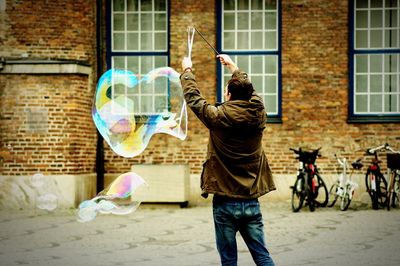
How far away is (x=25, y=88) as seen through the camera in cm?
1553

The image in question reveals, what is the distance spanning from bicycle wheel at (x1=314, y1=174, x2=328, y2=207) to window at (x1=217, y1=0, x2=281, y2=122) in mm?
2190

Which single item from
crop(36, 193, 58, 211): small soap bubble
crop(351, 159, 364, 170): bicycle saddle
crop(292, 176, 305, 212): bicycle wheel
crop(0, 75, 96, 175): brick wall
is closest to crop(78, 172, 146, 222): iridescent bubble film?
crop(292, 176, 305, 212): bicycle wheel

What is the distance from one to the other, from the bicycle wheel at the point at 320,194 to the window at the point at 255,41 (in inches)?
86.2

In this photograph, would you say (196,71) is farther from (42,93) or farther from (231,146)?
(231,146)

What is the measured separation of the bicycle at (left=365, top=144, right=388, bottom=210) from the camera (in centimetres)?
1472

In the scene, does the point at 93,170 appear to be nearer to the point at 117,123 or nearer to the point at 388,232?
the point at 117,123

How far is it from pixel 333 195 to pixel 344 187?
118cm

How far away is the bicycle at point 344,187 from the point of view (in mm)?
14703

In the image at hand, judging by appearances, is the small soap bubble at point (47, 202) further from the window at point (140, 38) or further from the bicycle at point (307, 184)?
the bicycle at point (307, 184)

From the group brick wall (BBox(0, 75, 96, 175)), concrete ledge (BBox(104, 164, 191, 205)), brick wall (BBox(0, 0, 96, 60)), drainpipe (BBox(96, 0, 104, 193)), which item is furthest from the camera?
drainpipe (BBox(96, 0, 104, 193))

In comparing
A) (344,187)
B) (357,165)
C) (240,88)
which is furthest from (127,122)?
(357,165)

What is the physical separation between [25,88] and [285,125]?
5.81m

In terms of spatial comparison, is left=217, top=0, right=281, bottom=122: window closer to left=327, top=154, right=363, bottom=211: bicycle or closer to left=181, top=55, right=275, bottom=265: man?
left=327, top=154, right=363, bottom=211: bicycle

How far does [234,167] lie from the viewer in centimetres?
595
